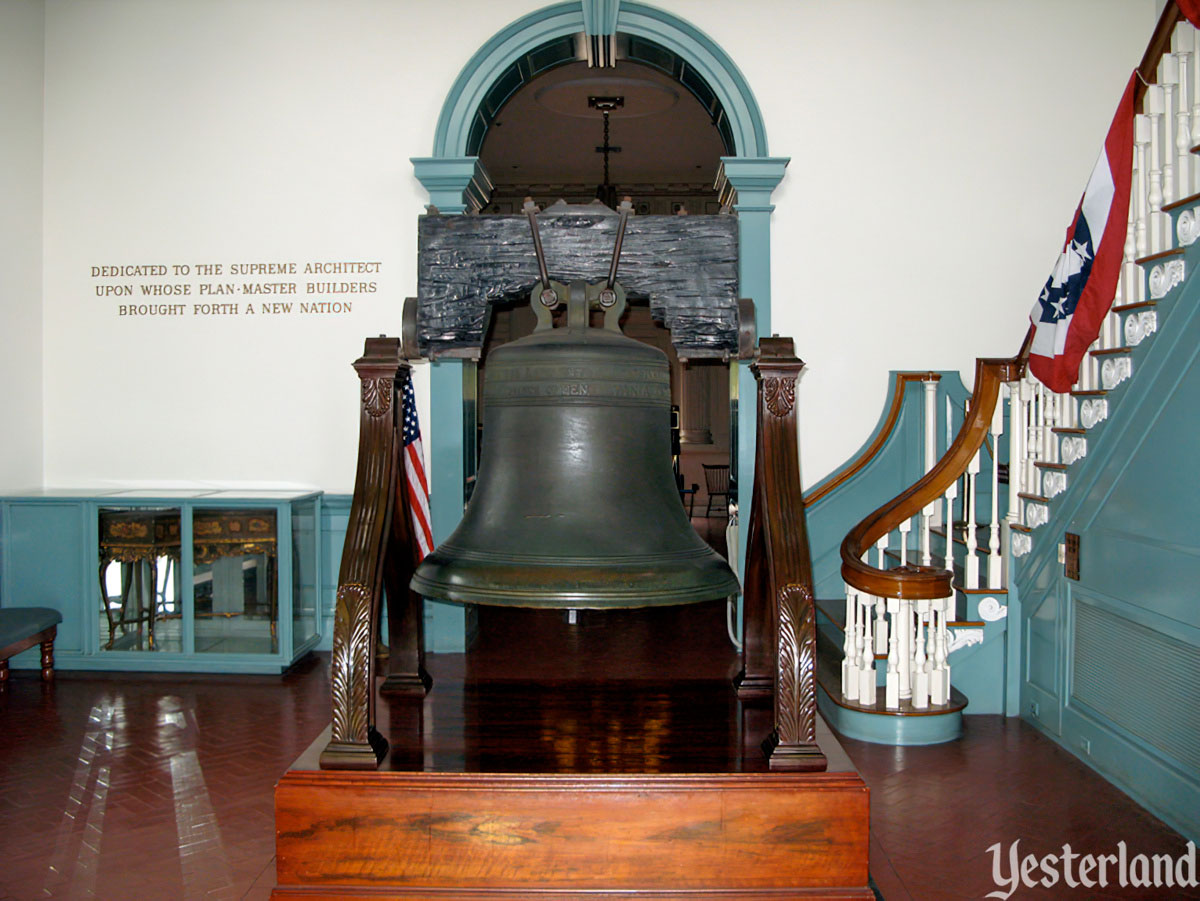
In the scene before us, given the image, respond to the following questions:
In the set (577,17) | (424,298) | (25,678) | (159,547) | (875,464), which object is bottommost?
(25,678)

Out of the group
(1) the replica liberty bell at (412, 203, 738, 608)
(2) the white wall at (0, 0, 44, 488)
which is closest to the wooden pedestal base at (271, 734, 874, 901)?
(1) the replica liberty bell at (412, 203, 738, 608)

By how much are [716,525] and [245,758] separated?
9.17 m

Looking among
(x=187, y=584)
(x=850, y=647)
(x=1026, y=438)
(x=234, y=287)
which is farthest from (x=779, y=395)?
(x=234, y=287)

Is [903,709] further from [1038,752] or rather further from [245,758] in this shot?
[245,758]

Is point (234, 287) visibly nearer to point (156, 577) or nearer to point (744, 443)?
point (156, 577)

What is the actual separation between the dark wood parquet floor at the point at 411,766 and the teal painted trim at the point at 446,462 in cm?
37

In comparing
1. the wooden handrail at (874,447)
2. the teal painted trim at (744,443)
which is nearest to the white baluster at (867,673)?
the teal painted trim at (744,443)

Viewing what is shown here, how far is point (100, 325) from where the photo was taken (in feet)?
19.9

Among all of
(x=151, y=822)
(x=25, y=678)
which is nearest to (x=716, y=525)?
(x=25, y=678)

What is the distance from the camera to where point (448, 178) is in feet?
18.7

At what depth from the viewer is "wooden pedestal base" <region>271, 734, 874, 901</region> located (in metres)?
2.33

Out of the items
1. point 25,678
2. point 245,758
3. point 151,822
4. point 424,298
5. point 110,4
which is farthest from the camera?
point 110,4

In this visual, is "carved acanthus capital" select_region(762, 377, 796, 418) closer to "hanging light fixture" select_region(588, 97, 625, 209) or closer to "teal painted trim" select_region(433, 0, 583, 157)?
"teal painted trim" select_region(433, 0, 583, 157)

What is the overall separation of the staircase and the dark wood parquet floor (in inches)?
9.4
